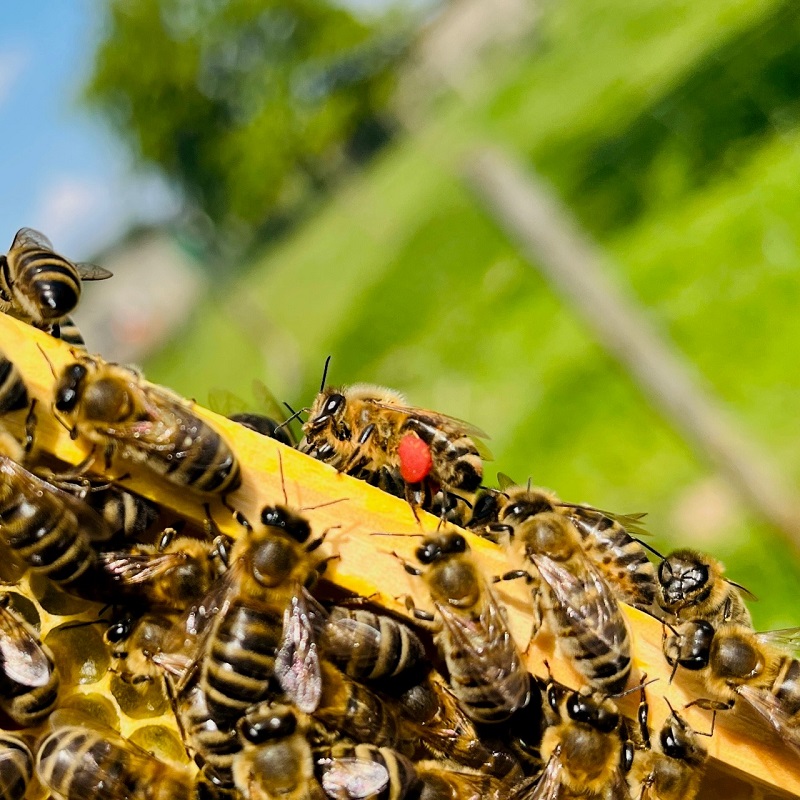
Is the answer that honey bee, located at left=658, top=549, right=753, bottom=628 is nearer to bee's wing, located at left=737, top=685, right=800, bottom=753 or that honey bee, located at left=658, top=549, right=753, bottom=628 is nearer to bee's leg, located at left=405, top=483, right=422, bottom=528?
bee's wing, located at left=737, top=685, right=800, bottom=753

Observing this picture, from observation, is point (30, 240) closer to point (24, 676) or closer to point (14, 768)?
point (24, 676)

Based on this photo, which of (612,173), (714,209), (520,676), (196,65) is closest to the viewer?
(520,676)

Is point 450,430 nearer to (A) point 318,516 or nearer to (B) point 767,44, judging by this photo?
(A) point 318,516

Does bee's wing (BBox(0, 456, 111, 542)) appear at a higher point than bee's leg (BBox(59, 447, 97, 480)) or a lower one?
lower

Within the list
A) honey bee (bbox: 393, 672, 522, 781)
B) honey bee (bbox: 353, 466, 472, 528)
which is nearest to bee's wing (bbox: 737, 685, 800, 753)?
honey bee (bbox: 393, 672, 522, 781)

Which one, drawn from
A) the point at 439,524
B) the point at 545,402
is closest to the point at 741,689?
the point at 439,524

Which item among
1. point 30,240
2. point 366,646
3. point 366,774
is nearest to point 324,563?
point 366,646

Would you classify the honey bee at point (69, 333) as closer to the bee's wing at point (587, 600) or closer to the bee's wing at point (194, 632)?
the bee's wing at point (194, 632)
